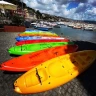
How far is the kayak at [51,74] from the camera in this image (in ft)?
23.0

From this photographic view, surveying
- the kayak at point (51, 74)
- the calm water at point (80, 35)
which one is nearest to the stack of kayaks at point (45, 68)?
the kayak at point (51, 74)

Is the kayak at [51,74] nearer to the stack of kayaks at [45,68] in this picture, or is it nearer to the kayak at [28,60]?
the stack of kayaks at [45,68]

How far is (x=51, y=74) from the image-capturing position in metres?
7.63

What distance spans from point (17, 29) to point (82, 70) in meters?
15.3

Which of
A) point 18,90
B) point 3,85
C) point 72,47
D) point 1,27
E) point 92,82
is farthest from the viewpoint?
point 1,27

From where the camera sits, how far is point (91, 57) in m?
10.2

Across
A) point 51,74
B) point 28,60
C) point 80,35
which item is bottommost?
point 80,35

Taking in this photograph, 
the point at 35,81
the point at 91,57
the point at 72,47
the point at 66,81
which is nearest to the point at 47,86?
the point at 35,81

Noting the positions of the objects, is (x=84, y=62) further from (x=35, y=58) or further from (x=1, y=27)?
(x=1, y=27)

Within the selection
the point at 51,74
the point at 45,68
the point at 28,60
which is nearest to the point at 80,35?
the point at 28,60

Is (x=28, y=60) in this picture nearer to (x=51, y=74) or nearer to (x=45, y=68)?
(x=45, y=68)

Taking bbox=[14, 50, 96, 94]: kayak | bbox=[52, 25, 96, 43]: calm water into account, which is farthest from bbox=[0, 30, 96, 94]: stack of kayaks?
bbox=[52, 25, 96, 43]: calm water

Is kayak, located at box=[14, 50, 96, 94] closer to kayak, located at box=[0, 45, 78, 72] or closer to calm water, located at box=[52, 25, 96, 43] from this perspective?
kayak, located at box=[0, 45, 78, 72]

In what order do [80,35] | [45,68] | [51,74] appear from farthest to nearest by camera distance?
[80,35]
[45,68]
[51,74]
